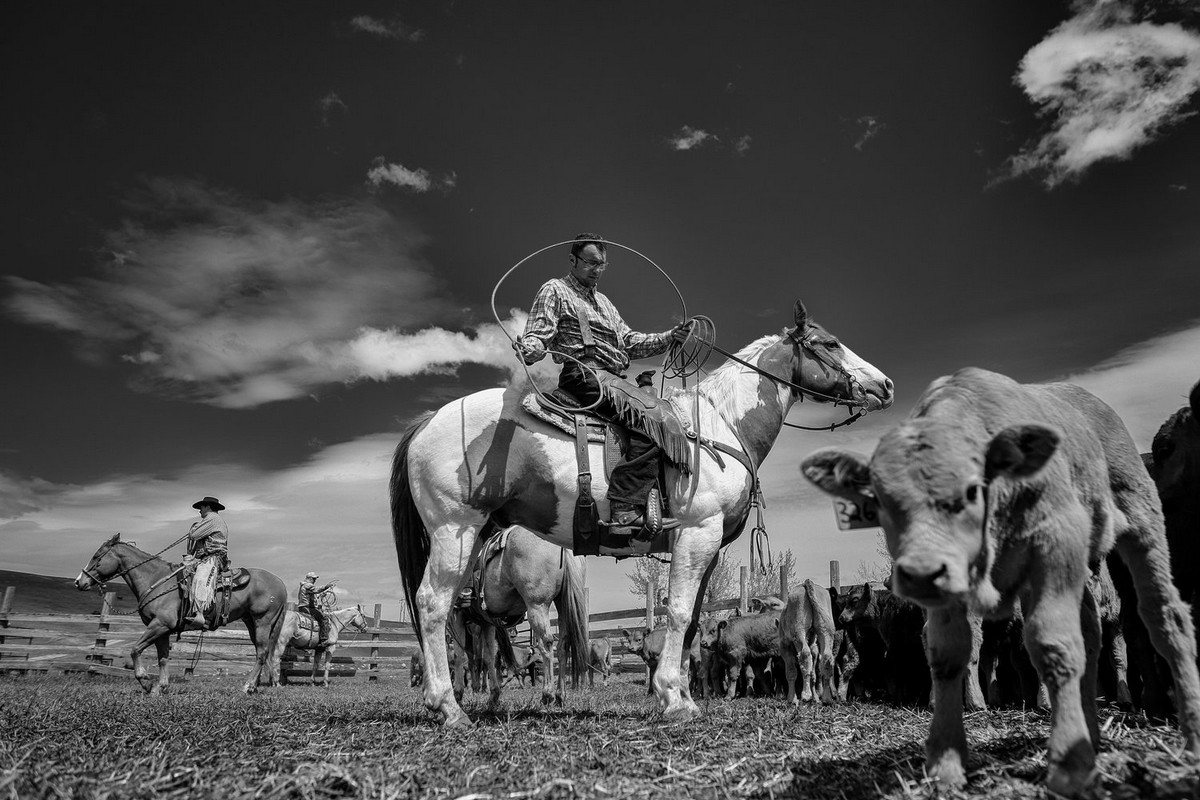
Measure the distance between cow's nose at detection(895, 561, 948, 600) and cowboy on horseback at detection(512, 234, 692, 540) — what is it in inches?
147

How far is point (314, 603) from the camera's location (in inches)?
924

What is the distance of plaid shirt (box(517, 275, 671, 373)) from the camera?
6.50 meters

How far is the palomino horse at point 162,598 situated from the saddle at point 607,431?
11.5 m

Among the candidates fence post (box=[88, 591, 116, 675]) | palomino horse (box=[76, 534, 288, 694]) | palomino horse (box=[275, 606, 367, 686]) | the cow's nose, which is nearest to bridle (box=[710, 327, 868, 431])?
the cow's nose

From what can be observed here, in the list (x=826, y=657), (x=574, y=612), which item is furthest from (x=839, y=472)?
(x=574, y=612)

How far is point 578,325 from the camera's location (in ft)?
22.1

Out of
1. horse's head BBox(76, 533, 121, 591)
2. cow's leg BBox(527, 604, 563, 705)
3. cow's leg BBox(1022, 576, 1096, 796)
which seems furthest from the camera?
horse's head BBox(76, 533, 121, 591)

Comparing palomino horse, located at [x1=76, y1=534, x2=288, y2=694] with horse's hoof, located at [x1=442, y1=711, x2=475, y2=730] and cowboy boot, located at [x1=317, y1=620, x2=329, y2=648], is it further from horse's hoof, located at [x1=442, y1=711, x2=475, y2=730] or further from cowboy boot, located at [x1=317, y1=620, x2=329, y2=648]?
horse's hoof, located at [x1=442, y1=711, x2=475, y2=730]

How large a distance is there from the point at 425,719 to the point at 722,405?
405 centimetres

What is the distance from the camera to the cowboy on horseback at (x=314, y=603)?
77.0ft

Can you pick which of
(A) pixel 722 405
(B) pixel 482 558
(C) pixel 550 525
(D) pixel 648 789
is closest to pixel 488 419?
(C) pixel 550 525

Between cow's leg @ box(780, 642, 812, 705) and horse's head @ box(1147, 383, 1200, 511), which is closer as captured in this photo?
horse's head @ box(1147, 383, 1200, 511)

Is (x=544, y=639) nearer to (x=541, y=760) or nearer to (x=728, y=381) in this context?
(x=728, y=381)

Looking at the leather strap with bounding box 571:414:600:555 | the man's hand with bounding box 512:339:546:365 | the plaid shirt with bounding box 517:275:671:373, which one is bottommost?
the leather strap with bounding box 571:414:600:555
